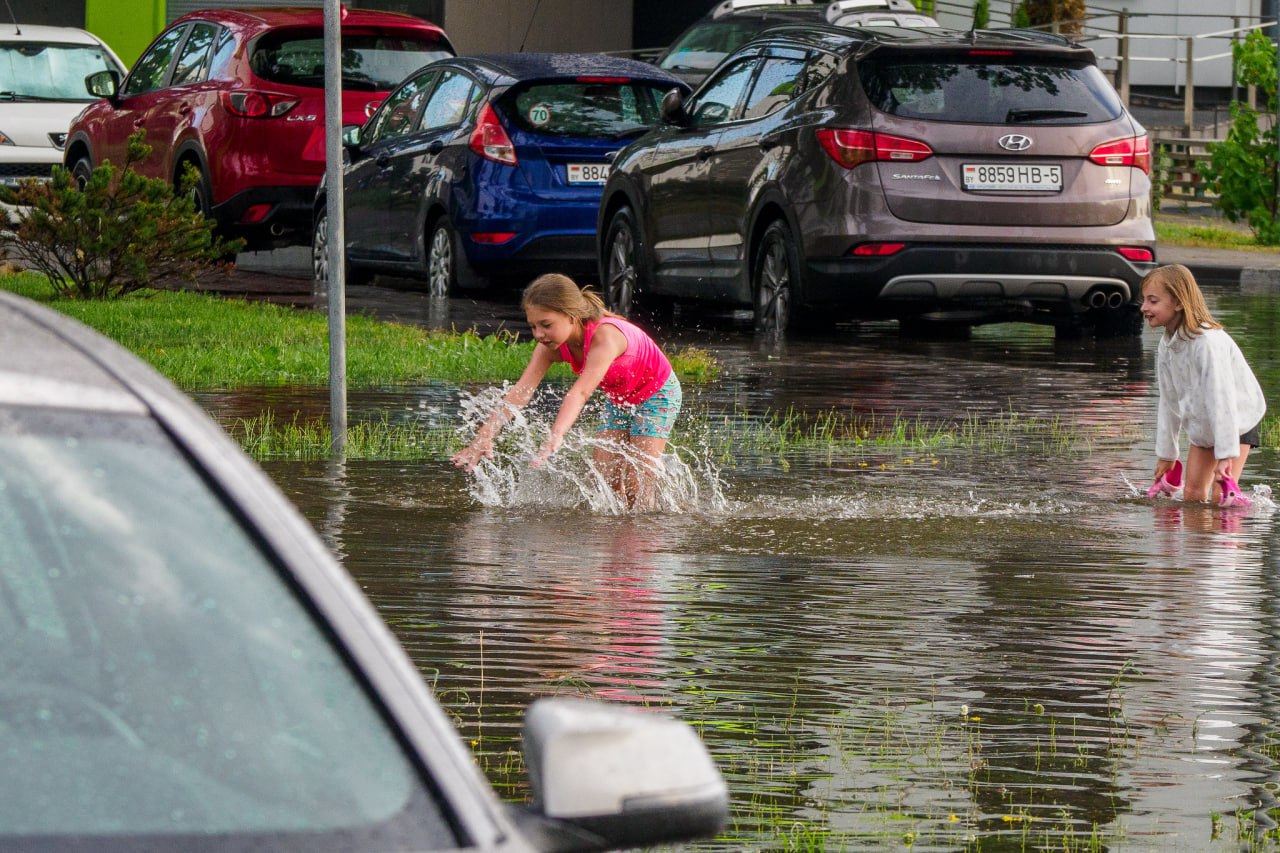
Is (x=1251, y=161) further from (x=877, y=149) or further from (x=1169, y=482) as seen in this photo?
(x=1169, y=482)

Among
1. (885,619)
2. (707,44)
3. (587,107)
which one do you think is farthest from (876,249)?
(707,44)

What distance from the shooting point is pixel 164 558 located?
216cm

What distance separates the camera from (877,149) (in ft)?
42.6

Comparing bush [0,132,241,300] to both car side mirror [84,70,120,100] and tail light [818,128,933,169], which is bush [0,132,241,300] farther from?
car side mirror [84,70,120,100]

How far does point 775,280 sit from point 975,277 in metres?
1.36

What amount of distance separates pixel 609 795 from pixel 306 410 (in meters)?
8.39

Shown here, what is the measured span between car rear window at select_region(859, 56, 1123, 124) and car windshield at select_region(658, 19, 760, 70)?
9.87 meters

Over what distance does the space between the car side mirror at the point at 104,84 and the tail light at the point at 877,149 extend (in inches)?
315

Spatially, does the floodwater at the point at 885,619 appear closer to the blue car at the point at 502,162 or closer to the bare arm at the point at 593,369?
the bare arm at the point at 593,369

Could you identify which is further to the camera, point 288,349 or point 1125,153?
point 1125,153

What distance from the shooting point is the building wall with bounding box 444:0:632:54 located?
34500 millimetres

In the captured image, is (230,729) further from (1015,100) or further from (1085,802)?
(1015,100)

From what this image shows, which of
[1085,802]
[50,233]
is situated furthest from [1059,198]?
[1085,802]

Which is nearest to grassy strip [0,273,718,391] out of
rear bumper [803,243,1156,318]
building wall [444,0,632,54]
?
rear bumper [803,243,1156,318]
